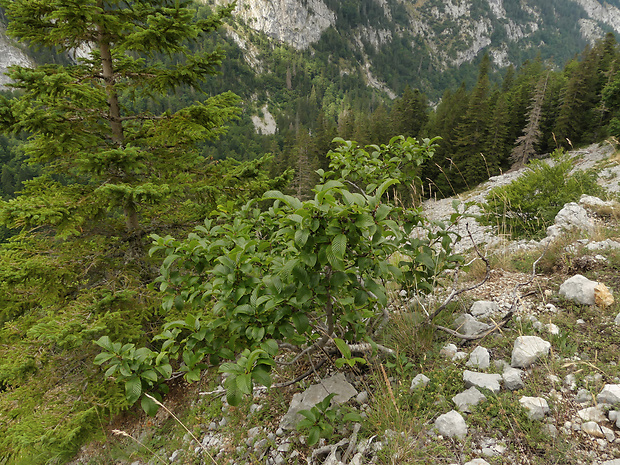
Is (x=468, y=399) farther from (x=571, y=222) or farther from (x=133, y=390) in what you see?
(x=571, y=222)

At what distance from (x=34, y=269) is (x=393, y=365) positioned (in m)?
5.61

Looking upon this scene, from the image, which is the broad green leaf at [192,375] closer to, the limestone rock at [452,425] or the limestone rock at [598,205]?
the limestone rock at [452,425]

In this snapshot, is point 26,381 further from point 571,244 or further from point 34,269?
point 571,244

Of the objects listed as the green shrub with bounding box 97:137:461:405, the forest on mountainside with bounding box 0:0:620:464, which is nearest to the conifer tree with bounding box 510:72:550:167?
the forest on mountainside with bounding box 0:0:620:464

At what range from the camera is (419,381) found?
2346 millimetres

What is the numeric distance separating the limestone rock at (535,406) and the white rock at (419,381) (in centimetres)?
64

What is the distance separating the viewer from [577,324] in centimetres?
256

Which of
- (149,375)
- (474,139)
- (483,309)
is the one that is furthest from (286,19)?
(149,375)

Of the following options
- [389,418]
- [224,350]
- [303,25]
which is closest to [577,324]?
[389,418]

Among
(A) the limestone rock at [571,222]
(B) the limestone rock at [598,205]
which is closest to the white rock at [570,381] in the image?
(A) the limestone rock at [571,222]

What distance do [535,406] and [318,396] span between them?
62.5 inches

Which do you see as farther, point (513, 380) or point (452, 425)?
point (513, 380)

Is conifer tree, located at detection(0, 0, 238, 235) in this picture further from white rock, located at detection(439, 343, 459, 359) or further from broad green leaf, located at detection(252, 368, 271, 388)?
white rock, located at detection(439, 343, 459, 359)

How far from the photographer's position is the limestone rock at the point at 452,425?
1897 millimetres
